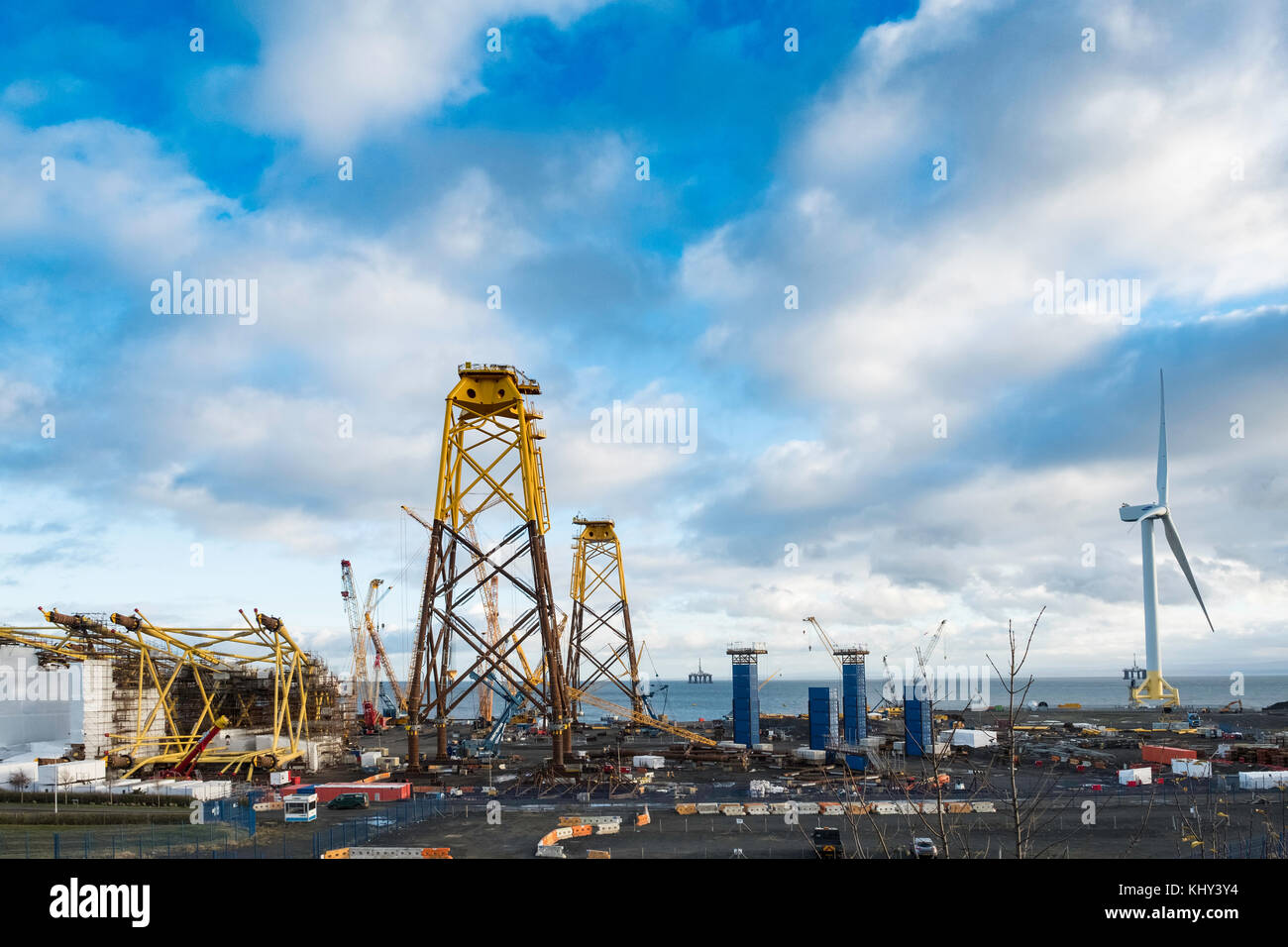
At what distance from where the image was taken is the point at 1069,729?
133875 millimetres

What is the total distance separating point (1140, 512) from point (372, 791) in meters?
115

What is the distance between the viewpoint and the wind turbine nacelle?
127344mm

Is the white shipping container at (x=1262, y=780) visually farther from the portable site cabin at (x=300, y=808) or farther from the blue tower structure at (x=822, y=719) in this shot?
the portable site cabin at (x=300, y=808)

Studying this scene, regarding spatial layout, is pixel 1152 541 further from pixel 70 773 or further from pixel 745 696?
pixel 70 773

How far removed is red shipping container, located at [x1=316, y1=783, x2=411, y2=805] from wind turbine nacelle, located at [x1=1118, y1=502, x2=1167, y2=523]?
109357 mm

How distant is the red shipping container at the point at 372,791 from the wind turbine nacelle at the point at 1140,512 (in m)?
109

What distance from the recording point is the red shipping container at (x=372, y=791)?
64.9 metres

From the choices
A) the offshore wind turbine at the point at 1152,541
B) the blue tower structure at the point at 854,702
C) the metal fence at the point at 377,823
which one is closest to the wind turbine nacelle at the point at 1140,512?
the offshore wind turbine at the point at 1152,541

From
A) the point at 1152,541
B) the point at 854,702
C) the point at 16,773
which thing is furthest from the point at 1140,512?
the point at 16,773
